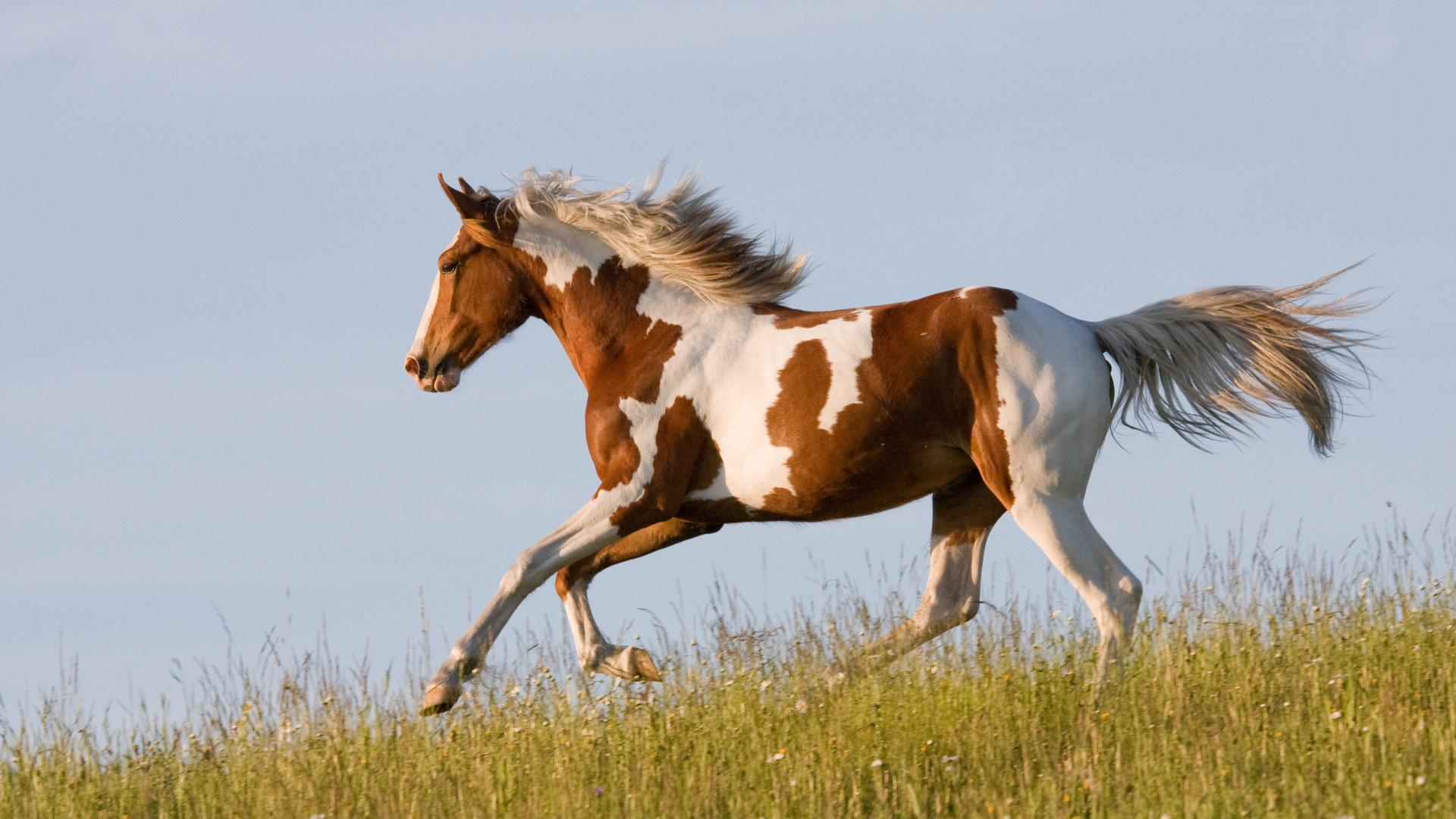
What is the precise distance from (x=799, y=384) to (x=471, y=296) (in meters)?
1.84

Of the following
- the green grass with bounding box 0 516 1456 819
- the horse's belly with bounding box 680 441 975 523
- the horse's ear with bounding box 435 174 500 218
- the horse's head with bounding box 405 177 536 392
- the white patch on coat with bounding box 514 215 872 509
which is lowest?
the green grass with bounding box 0 516 1456 819

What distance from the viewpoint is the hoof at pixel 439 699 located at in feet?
19.5

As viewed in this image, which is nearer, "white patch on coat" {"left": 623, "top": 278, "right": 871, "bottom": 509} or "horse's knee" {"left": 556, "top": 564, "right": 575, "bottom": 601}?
"white patch on coat" {"left": 623, "top": 278, "right": 871, "bottom": 509}

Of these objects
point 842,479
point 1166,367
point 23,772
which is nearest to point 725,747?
point 842,479

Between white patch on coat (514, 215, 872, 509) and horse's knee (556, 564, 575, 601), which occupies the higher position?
white patch on coat (514, 215, 872, 509)

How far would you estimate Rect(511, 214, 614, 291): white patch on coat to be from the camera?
22.8 feet

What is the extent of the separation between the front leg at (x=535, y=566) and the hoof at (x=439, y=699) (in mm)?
52

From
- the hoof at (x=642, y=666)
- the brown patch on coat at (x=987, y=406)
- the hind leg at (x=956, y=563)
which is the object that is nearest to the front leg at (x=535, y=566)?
the hoof at (x=642, y=666)

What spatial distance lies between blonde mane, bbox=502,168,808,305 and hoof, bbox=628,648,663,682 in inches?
65.8

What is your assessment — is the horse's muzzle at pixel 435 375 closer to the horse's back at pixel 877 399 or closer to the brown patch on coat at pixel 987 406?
the horse's back at pixel 877 399

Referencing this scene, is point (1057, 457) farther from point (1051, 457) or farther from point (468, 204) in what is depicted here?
point (468, 204)

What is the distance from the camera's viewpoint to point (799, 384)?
20.5 feet

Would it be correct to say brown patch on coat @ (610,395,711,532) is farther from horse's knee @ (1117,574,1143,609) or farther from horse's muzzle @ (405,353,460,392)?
horse's knee @ (1117,574,1143,609)

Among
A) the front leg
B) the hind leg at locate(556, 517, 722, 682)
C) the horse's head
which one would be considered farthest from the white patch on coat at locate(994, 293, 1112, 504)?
the horse's head
